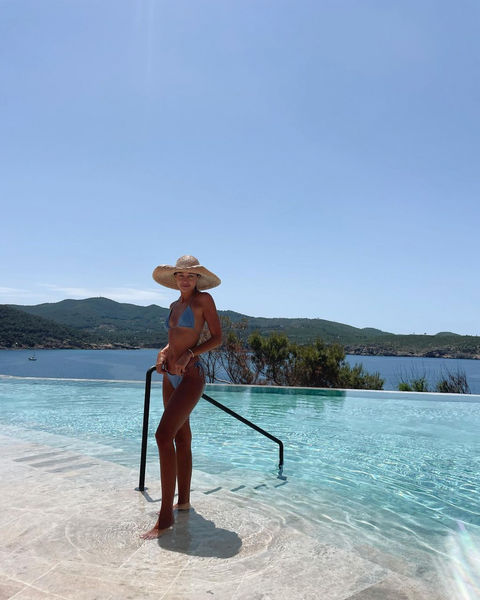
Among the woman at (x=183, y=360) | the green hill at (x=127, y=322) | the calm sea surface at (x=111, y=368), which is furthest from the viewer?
the green hill at (x=127, y=322)

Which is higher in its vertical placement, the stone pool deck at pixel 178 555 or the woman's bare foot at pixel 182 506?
the woman's bare foot at pixel 182 506

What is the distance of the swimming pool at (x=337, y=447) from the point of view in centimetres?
264

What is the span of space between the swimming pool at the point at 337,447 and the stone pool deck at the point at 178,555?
0.87 feet

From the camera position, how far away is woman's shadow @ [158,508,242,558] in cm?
211

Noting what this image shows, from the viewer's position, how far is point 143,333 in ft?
201

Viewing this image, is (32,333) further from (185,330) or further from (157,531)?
(157,531)

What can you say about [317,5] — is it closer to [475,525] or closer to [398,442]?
[398,442]

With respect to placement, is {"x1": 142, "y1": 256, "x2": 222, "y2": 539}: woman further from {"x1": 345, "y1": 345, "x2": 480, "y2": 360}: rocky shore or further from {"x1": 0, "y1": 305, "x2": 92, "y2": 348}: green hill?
{"x1": 0, "y1": 305, "x2": 92, "y2": 348}: green hill

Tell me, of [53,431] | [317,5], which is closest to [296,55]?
[317,5]

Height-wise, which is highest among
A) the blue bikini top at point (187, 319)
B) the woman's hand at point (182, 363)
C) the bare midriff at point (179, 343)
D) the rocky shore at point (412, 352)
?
the rocky shore at point (412, 352)

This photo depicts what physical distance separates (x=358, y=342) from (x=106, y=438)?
3873cm

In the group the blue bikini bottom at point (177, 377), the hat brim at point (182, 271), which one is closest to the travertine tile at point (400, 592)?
the blue bikini bottom at point (177, 377)

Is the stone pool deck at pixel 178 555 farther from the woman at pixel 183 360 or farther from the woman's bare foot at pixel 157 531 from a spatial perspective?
the woman at pixel 183 360

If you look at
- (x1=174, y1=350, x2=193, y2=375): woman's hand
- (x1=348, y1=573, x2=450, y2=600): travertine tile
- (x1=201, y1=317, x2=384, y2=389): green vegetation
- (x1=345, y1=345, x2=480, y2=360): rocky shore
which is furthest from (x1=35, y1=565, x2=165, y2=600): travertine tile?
(x1=345, y1=345, x2=480, y2=360): rocky shore
